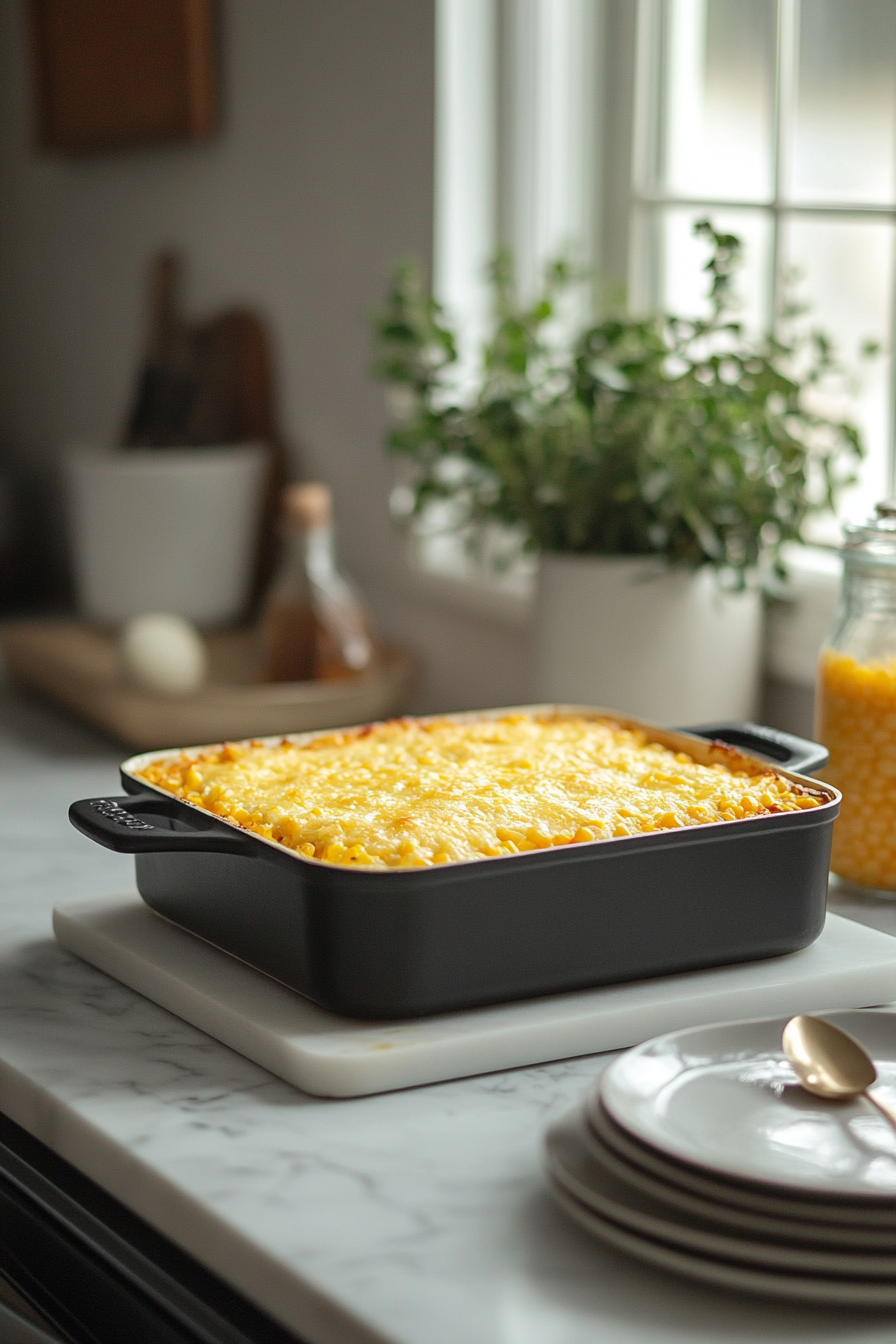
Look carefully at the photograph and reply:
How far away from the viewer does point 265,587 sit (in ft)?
7.45

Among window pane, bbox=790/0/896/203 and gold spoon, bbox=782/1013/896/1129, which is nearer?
gold spoon, bbox=782/1013/896/1129

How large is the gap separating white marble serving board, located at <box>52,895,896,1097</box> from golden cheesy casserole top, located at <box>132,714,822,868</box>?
0.30 ft

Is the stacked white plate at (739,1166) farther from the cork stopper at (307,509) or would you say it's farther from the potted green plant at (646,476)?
the cork stopper at (307,509)

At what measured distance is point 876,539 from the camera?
1.12 m

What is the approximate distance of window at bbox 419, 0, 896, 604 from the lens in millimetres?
1515

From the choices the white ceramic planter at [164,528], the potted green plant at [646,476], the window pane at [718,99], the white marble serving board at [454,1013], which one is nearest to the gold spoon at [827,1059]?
the white marble serving board at [454,1013]

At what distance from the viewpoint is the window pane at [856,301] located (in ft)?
4.96

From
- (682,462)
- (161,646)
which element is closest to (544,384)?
(682,462)

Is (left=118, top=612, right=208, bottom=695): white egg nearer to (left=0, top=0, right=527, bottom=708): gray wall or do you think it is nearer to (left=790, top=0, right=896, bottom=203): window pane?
(left=0, top=0, right=527, bottom=708): gray wall

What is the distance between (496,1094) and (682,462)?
731mm

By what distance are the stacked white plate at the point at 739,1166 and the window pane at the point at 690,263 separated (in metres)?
0.98

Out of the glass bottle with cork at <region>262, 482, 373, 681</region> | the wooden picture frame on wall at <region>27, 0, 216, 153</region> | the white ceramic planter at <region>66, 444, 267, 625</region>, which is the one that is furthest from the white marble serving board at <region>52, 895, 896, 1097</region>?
the wooden picture frame on wall at <region>27, 0, 216, 153</region>

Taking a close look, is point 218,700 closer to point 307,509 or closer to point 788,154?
point 307,509

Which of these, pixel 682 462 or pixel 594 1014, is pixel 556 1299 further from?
pixel 682 462
